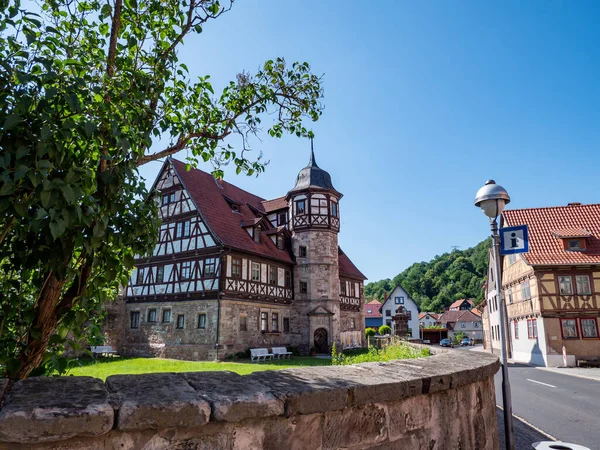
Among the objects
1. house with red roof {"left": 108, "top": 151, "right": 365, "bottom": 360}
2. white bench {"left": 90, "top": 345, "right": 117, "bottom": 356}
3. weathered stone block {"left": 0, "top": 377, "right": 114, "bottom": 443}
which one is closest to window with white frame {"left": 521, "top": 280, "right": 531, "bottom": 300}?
house with red roof {"left": 108, "top": 151, "right": 365, "bottom": 360}

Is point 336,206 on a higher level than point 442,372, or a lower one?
higher

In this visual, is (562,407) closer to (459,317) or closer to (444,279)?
(459,317)

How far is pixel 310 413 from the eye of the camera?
7.84 ft

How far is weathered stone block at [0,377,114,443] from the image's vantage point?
1.67 meters

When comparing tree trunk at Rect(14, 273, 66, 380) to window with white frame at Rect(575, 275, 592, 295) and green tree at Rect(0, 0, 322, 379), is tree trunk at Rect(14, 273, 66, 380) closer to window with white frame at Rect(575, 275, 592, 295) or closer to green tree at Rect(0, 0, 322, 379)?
green tree at Rect(0, 0, 322, 379)

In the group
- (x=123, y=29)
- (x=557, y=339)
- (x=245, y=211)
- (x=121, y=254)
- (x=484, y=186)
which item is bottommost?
(x=557, y=339)

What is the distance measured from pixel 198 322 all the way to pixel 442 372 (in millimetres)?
21219

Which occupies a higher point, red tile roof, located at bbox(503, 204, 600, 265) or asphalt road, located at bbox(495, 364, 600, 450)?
red tile roof, located at bbox(503, 204, 600, 265)

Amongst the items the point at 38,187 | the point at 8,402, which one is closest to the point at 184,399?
the point at 8,402

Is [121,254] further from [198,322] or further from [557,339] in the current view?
[557,339]

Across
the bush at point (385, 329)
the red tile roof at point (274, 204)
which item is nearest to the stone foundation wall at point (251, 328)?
the red tile roof at point (274, 204)

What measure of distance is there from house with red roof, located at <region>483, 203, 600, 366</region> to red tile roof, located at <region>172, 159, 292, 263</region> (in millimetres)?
14939

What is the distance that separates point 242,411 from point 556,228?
29.1m

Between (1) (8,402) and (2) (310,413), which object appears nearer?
(1) (8,402)
